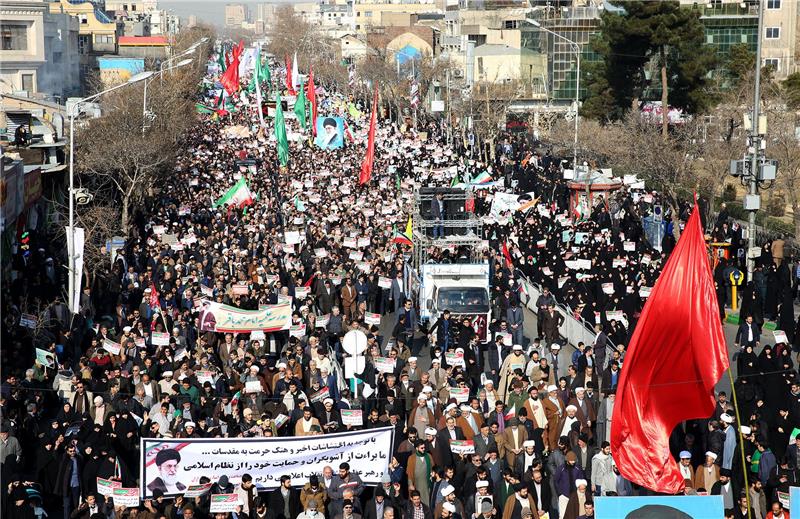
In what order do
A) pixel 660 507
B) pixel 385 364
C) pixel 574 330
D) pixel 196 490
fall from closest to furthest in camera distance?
pixel 660 507 → pixel 196 490 → pixel 385 364 → pixel 574 330

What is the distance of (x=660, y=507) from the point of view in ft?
35.3

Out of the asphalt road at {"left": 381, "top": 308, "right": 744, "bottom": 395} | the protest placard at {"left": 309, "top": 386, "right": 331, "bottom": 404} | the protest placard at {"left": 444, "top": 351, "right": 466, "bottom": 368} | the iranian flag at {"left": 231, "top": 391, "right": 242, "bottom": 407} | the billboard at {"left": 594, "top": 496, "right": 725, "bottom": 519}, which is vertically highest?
the billboard at {"left": 594, "top": 496, "right": 725, "bottom": 519}

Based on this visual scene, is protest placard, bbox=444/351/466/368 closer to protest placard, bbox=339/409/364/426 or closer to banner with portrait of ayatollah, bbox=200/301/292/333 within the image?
banner with portrait of ayatollah, bbox=200/301/292/333

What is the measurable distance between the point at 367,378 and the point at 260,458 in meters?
4.39

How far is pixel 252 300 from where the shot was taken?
22594 millimetres

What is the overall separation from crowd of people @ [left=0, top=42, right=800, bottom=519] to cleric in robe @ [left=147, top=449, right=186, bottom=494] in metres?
0.17

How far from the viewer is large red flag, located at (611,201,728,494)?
11.0 m

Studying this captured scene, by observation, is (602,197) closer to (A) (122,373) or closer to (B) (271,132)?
(A) (122,373)

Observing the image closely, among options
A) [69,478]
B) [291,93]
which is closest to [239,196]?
[69,478]

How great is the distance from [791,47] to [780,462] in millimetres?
63428

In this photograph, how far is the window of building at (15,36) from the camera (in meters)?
71.1

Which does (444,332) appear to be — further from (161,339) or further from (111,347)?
(111,347)

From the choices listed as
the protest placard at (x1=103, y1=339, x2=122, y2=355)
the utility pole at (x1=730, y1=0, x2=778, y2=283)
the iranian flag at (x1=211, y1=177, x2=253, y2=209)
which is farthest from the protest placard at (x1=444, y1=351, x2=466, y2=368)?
the iranian flag at (x1=211, y1=177, x2=253, y2=209)

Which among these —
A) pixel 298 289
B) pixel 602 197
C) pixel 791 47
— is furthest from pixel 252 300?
pixel 791 47
